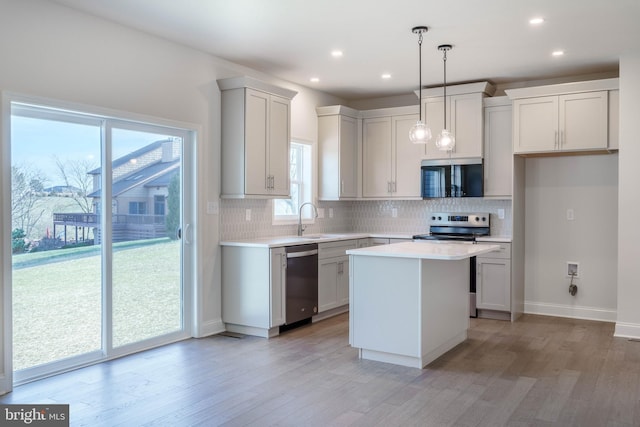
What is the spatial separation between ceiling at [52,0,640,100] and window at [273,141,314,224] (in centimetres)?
94

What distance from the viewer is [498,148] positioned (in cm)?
608

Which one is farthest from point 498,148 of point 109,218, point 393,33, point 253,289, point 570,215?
point 109,218

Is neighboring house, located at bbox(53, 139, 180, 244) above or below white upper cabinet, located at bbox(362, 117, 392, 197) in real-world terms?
below

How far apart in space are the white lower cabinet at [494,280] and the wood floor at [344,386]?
0.91 m

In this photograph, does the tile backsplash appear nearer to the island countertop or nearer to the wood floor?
the wood floor

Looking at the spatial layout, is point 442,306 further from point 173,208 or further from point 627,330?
point 173,208

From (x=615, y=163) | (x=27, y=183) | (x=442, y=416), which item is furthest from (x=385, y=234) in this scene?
(x=27, y=183)

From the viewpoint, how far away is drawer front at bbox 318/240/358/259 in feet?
18.7

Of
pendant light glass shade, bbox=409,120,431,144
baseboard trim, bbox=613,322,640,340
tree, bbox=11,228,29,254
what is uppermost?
pendant light glass shade, bbox=409,120,431,144

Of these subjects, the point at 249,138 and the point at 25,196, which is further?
the point at 249,138

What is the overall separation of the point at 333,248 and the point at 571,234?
2.68m

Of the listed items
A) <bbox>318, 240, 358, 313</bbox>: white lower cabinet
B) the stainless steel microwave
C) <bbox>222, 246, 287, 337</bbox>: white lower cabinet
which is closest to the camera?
<bbox>222, 246, 287, 337</bbox>: white lower cabinet

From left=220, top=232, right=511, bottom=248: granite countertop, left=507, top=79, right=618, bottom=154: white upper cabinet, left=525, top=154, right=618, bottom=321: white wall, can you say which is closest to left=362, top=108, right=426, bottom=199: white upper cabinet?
left=220, top=232, right=511, bottom=248: granite countertop

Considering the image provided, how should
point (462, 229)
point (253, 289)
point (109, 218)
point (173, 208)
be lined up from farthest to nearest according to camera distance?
1. point (462, 229)
2. point (253, 289)
3. point (173, 208)
4. point (109, 218)
